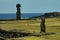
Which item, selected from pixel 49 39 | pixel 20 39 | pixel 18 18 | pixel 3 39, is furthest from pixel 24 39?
pixel 18 18

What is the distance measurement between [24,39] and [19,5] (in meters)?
41.7

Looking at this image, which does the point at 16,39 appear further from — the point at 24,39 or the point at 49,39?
the point at 49,39

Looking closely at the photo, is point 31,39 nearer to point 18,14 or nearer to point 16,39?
point 16,39

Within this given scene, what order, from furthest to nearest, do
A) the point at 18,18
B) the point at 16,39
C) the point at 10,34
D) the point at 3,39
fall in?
the point at 18,18 → the point at 10,34 → the point at 16,39 → the point at 3,39

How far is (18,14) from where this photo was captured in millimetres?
71250

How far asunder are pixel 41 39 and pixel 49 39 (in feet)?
2.89

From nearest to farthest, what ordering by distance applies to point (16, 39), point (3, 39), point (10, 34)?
point (3, 39) < point (16, 39) < point (10, 34)

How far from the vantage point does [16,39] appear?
28.8 metres

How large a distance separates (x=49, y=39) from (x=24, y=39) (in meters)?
2.78

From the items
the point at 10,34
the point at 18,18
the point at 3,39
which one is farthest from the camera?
the point at 18,18

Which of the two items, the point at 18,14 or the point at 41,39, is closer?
the point at 41,39

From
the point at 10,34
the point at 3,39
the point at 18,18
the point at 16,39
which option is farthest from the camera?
the point at 18,18

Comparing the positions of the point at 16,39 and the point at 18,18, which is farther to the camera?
the point at 18,18

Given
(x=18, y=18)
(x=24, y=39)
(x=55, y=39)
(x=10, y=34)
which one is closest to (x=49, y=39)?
(x=55, y=39)
